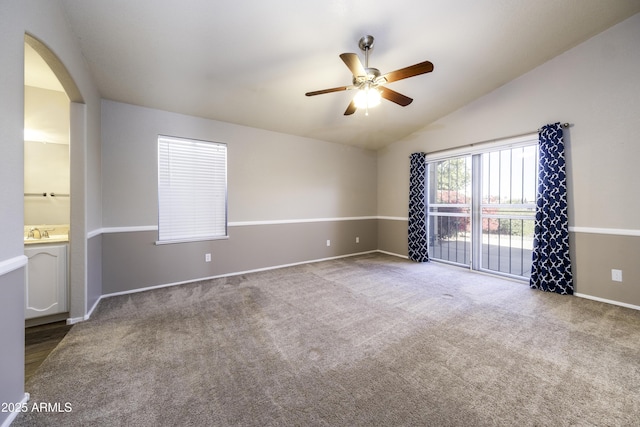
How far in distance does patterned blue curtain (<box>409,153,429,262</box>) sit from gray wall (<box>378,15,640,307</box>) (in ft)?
4.95

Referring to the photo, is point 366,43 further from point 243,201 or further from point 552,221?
point 552,221

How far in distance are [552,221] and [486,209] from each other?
35.4 inches

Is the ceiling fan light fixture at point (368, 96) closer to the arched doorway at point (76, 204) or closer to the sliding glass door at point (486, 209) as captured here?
the sliding glass door at point (486, 209)

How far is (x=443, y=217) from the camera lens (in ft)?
15.6

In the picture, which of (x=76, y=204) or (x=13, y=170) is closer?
(x=13, y=170)

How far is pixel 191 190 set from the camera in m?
3.70

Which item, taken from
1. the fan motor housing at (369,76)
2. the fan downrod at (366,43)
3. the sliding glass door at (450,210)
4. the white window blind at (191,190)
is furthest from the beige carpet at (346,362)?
the fan downrod at (366,43)

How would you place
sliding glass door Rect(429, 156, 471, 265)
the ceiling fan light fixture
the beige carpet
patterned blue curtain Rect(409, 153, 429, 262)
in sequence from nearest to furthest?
the beige carpet → the ceiling fan light fixture → sliding glass door Rect(429, 156, 471, 265) → patterned blue curtain Rect(409, 153, 429, 262)

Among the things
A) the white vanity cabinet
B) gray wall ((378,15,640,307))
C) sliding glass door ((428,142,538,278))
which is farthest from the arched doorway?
gray wall ((378,15,640,307))

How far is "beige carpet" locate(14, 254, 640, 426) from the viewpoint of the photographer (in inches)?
54.4

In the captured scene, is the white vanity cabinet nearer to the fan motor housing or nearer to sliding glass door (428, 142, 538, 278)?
the fan motor housing

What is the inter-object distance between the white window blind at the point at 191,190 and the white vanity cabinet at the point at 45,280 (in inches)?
42.5

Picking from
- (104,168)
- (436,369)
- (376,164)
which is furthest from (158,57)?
(376,164)

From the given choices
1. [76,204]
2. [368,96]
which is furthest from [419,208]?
[76,204]
